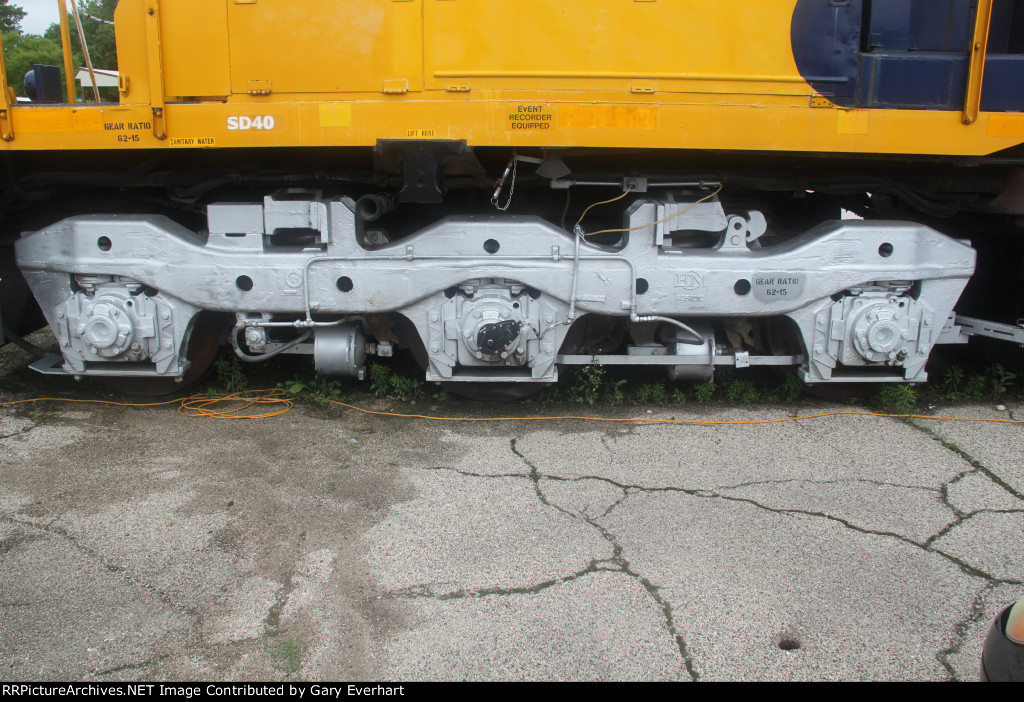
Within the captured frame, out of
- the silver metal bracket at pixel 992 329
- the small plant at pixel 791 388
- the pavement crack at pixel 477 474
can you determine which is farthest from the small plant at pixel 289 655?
the silver metal bracket at pixel 992 329

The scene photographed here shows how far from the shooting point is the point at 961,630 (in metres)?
2.56

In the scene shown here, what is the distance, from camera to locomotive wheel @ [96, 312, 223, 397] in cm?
467

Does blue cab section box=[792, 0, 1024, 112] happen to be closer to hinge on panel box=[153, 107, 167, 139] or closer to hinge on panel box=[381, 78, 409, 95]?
hinge on panel box=[381, 78, 409, 95]

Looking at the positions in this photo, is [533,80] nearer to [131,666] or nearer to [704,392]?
[704,392]

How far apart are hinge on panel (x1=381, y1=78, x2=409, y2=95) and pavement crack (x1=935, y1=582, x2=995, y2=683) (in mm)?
3403

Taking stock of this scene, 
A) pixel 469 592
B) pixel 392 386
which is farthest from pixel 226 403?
pixel 469 592

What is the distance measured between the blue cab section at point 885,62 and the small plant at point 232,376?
12.5ft

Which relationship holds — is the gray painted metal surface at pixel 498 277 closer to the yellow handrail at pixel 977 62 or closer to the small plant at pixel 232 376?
the small plant at pixel 232 376

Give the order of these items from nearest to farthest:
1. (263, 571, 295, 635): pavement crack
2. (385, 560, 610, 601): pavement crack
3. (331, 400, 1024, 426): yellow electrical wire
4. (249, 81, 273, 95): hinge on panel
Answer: (263, 571, 295, 635): pavement crack → (385, 560, 610, 601): pavement crack → (249, 81, 273, 95): hinge on panel → (331, 400, 1024, 426): yellow electrical wire

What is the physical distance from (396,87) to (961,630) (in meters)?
3.45

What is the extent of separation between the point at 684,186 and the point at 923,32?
4.87ft

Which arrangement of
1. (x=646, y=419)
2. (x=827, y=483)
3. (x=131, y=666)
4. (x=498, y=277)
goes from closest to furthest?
(x=131, y=666) < (x=827, y=483) < (x=498, y=277) < (x=646, y=419)

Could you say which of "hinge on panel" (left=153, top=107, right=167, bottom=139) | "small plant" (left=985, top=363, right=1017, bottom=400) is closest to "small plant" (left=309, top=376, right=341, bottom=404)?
"hinge on panel" (left=153, top=107, right=167, bottom=139)

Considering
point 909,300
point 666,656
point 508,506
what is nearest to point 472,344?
point 508,506
